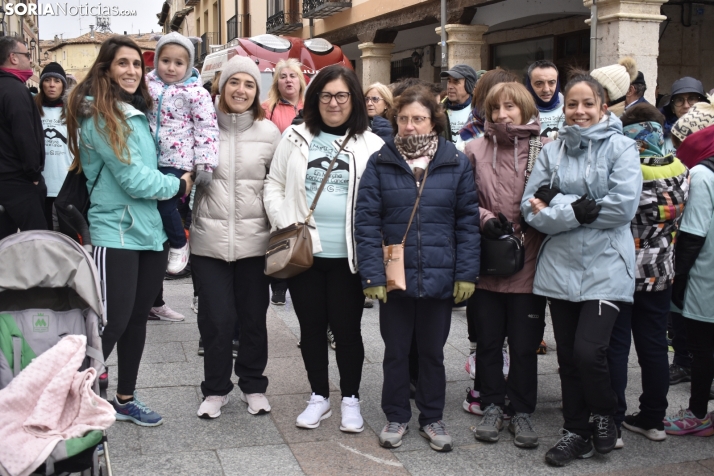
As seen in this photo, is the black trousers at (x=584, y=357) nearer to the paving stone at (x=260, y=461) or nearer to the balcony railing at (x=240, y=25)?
the paving stone at (x=260, y=461)

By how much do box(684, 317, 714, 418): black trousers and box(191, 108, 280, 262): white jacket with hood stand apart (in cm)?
247

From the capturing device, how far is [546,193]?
401 cm

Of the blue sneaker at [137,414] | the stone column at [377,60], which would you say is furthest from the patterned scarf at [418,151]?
the stone column at [377,60]

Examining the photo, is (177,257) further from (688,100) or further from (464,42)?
(464,42)

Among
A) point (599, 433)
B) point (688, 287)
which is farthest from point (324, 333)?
point (688, 287)

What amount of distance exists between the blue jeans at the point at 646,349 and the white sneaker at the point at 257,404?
1.97 metres

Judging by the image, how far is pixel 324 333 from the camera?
457 centimetres

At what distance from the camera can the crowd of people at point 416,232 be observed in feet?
13.3

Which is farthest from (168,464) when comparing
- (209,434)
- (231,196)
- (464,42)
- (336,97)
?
(464,42)

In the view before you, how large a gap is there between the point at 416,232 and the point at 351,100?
87 cm

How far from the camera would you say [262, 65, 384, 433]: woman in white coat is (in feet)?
14.2

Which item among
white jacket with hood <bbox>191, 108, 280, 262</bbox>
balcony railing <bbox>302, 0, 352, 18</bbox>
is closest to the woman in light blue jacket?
white jacket with hood <bbox>191, 108, 280, 262</bbox>

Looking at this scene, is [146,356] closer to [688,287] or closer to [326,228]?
[326,228]

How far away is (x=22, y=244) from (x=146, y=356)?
2462mm
